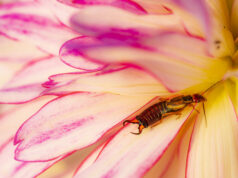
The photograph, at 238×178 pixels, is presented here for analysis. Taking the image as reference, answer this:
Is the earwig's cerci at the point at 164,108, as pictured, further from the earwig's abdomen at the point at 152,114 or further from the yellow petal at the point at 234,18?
the yellow petal at the point at 234,18

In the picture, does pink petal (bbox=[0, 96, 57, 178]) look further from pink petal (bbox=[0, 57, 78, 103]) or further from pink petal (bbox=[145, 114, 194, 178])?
pink petal (bbox=[145, 114, 194, 178])

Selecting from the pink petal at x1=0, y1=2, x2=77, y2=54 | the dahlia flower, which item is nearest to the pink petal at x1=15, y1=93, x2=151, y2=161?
the dahlia flower

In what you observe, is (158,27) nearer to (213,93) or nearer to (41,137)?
(213,93)

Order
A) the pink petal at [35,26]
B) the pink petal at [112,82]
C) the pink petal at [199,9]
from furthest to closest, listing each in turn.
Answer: the pink petal at [35,26]
the pink petal at [112,82]
the pink petal at [199,9]

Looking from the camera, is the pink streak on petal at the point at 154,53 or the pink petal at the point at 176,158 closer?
the pink streak on petal at the point at 154,53

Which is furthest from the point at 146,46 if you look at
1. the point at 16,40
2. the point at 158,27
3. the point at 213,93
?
the point at 16,40

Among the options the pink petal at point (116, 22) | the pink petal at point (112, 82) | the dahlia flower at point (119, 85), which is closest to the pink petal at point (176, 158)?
the dahlia flower at point (119, 85)
